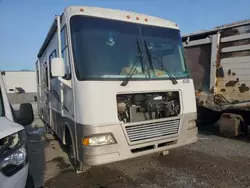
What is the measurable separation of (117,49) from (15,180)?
2.37m

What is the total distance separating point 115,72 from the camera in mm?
3418

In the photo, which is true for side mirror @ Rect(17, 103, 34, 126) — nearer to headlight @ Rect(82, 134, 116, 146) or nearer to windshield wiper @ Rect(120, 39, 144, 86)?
headlight @ Rect(82, 134, 116, 146)

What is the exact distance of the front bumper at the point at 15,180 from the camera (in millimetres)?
1794

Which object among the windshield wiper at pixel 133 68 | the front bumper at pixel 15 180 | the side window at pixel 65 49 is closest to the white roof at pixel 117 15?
the side window at pixel 65 49

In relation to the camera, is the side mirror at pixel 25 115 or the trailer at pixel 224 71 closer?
the side mirror at pixel 25 115

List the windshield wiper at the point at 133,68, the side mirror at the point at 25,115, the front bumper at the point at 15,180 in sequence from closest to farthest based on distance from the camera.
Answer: the front bumper at the point at 15,180, the side mirror at the point at 25,115, the windshield wiper at the point at 133,68

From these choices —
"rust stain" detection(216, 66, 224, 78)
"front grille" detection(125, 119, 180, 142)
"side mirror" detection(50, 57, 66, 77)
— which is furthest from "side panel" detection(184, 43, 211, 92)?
"side mirror" detection(50, 57, 66, 77)

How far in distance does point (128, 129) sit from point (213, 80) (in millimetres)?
4042

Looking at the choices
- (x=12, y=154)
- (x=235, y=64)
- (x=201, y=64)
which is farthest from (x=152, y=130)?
(x=201, y=64)

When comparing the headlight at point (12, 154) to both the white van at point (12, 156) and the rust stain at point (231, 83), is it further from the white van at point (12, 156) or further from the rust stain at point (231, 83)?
the rust stain at point (231, 83)

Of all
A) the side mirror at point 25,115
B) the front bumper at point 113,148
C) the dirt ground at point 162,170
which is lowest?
the dirt ground at point 162,170

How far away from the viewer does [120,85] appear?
3352 millimetres

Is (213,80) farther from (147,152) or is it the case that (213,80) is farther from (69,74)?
(69,74)

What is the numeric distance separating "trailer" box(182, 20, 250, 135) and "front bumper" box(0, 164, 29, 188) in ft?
17.9
